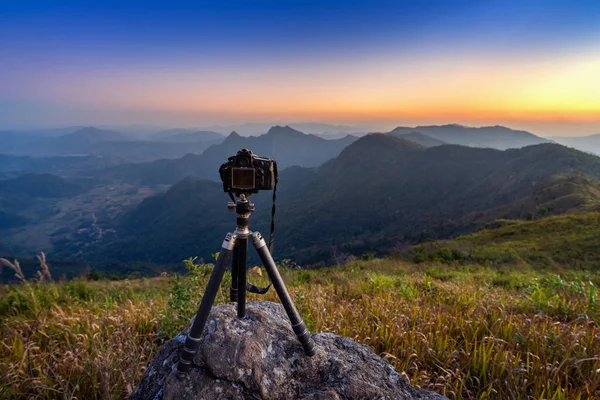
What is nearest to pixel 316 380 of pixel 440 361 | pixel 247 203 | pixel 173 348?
pixel 173 348

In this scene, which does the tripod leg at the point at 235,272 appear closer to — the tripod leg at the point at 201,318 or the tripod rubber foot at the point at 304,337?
the tripod leg at the point at 201,318

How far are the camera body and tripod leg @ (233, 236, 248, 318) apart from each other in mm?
412

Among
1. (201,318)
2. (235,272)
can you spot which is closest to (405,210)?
(235,272)

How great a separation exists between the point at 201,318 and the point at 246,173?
1095 millimetres

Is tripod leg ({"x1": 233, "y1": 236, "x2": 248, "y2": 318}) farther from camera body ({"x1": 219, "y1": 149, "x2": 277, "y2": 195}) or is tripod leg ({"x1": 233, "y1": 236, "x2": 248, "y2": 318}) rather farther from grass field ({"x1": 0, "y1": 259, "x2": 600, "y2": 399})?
grass field ({"x1": 0, "y1": 259, "x2": 600, "y2": 399})

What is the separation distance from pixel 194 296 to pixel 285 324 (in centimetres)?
208

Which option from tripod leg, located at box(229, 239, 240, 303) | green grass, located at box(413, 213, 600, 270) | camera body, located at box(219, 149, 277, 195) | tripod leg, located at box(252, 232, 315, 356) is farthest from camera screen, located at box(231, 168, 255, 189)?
green grass, located at box(413, 213, 600, 270)

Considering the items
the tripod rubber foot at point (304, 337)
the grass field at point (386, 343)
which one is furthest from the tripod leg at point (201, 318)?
the grass field at point (386, 343)

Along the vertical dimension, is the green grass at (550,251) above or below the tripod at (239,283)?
below

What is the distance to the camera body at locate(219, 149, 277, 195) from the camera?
2238 millimetres

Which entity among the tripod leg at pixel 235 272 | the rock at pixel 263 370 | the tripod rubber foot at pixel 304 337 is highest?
the tripod leg at pixel 235 272

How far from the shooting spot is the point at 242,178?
2250mm

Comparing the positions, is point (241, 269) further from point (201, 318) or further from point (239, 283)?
point (201, 318)

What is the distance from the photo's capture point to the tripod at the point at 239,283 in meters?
2.03
